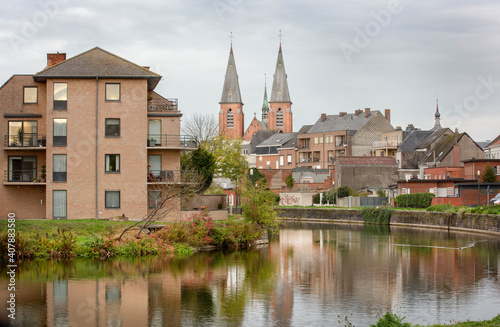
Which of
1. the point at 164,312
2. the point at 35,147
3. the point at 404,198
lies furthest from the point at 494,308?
the point at 404,198

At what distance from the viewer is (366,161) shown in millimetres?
90562

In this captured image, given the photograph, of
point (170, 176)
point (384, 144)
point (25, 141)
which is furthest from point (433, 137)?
point (25, 141)

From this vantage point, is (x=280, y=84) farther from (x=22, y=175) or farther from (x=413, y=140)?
(x=22, y=175)

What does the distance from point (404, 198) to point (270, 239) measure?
2562 centimetres

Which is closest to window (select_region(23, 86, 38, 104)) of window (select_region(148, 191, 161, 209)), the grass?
window (select_region(148, 191, 161, 209))

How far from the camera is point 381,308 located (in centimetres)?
2172

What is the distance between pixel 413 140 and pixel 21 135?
68.0 metres

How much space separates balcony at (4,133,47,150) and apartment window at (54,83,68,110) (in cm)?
244

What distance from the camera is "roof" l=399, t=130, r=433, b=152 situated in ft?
325

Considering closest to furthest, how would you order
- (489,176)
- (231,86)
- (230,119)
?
1. (489,176)
2. (231,86)
3. (230,119)

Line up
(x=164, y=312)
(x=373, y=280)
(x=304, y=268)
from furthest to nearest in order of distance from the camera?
(x=304, y=268)
(x=373, y=280)
(x=164, y=312)

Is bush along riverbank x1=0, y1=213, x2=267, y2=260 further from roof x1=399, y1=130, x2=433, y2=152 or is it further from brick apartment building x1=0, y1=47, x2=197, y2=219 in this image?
roof x1=399, y1=130, x2=433, y2=152

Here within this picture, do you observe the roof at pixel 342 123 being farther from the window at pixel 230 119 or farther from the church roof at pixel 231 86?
the window at pixel 230 119

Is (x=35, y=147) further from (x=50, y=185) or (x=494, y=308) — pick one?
(x=494, y=308)
